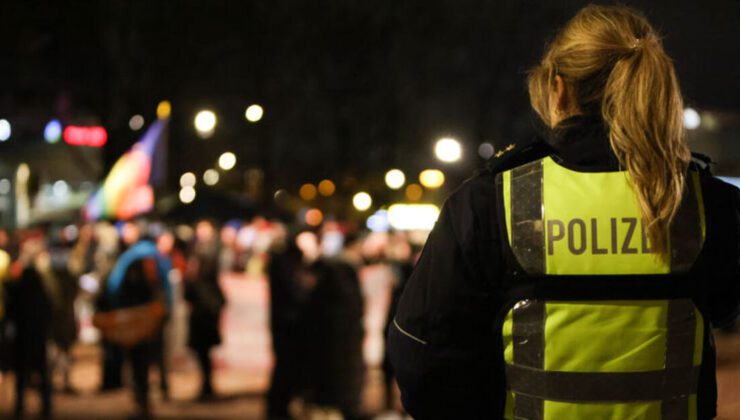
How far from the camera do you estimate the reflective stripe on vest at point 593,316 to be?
2.09 m

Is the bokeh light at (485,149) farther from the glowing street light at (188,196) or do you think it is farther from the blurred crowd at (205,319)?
Answer: the glowing street light at (188,196)

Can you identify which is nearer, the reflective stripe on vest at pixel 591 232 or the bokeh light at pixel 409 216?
the reflective stripe on vest at pixel 591 232

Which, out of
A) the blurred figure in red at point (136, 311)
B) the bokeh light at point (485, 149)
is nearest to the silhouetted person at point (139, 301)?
the blurred figure in red at point (136, 311)

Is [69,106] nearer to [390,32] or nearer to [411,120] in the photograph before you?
[390,32]

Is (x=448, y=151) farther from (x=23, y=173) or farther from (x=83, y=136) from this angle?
(x=23, y=173)

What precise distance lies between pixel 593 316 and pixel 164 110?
1438 cm

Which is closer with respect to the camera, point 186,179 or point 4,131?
point 4,131

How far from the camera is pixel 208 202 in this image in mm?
25734

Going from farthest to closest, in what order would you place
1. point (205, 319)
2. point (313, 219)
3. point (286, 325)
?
point (313, 219) → point (205, 319) → point (286, 325)

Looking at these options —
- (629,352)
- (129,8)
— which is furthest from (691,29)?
(129,8)

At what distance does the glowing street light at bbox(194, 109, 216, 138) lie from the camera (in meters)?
16.4

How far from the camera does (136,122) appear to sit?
1755 cm

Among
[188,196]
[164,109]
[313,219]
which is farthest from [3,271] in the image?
[188,196]

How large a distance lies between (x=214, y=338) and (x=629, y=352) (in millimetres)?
9935
